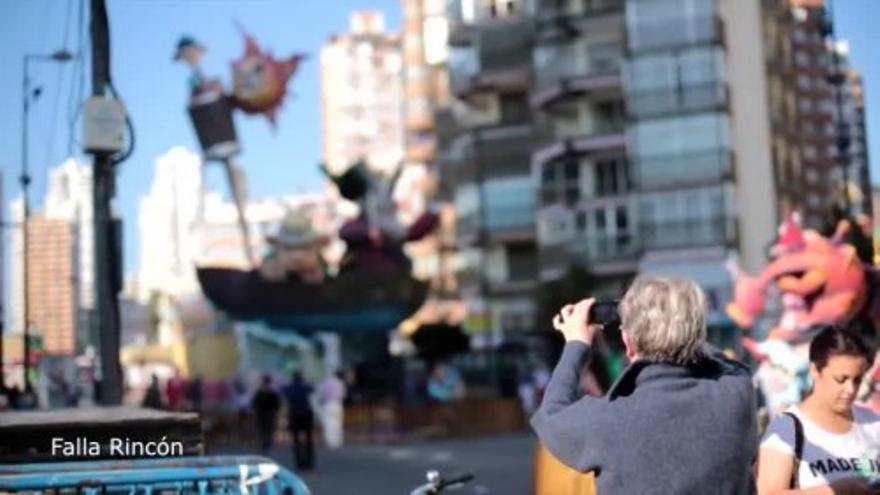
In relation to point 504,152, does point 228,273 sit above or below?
below

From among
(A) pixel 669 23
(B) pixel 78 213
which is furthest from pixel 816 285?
(B) pixel 78 213

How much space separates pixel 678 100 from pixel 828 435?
30123 millimetres

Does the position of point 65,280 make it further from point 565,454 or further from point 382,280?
point 565,454

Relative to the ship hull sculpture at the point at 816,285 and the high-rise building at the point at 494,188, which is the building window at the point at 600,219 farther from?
the ship hull sculpture at the point at 816,285

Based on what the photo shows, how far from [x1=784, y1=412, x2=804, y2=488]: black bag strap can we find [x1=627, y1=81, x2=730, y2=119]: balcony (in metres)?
29.5

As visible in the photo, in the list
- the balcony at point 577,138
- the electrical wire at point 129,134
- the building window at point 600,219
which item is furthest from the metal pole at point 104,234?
the building window at point 600,219

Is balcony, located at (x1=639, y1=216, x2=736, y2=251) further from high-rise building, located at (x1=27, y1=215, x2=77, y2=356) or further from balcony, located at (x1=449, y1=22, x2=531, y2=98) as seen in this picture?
high-rise building, located at (x1=27, y1=215, x2=77, y2=356)

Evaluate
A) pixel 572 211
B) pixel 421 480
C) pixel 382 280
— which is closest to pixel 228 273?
pixel 382 280

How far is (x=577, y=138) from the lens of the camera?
121ft

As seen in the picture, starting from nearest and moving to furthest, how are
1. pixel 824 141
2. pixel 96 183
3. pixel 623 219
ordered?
1. pixel 96 183
2. pixel 824 141
3. pixel 623 219

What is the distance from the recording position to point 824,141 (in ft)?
102

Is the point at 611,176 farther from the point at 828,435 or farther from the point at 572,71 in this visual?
the point at 828,435

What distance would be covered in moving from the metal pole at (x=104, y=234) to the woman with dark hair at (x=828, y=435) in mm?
8043

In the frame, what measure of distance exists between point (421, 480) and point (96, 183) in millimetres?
6416
